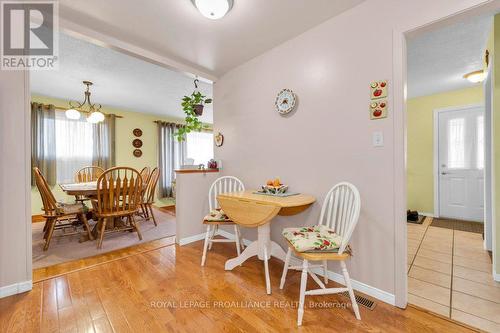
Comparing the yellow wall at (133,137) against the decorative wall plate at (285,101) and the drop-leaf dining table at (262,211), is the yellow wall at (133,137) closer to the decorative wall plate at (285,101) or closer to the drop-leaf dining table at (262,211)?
the drop-leaf dining table at (262,211)

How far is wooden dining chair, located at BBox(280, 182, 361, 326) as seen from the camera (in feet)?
4.38

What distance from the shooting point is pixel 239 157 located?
105 inches

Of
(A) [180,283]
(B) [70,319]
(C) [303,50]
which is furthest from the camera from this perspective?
(C) [303,50]

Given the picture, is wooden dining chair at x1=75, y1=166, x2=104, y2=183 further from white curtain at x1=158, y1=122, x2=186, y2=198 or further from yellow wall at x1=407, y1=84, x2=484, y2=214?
yellow wall at x1=407, y1=84, x2=484, y2=214

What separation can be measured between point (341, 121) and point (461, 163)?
132 inches

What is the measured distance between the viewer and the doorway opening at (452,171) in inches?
63.3

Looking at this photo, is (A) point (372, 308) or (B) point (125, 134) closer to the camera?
(A) point (372, 308)

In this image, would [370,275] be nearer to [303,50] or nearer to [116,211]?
[303,50]

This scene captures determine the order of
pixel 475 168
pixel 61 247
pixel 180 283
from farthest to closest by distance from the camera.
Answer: pixel 475 168
pixel 61 247
pixel 180 283

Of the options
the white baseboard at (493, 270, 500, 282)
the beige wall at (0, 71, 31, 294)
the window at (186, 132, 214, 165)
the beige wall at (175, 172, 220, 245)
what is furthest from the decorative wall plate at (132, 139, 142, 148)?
the white baseboard at (493, 270, 500, 282)

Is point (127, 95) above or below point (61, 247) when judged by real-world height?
above

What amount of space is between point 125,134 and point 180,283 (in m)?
4.27

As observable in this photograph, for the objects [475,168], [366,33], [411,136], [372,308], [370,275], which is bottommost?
[372,308]

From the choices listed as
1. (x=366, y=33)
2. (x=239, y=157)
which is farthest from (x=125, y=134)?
(x=366, y=33)
